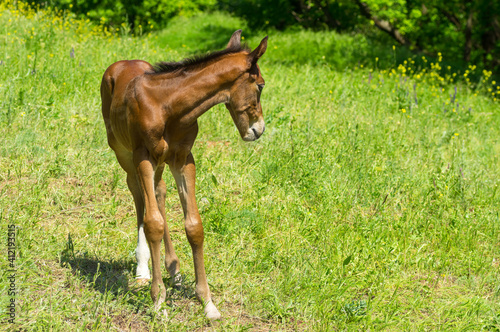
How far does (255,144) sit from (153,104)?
129 inches

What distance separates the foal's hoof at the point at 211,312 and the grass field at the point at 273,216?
0.20 ft

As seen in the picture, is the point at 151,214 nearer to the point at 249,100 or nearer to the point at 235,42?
the point at 249,100

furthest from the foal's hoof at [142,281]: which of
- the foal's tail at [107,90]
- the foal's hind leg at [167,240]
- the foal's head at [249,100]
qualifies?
the foal's head at [249,100]

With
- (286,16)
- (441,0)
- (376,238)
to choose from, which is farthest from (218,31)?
(376,238)

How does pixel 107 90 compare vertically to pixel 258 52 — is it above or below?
below

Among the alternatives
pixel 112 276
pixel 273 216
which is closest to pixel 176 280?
pixel 112 276

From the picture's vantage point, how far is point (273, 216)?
530 cm

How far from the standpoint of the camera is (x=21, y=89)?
6.89 meters

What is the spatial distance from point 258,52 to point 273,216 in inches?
89.4

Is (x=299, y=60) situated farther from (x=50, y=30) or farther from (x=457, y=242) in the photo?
(x=457, y=242)

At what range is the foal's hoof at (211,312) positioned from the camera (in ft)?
12.4

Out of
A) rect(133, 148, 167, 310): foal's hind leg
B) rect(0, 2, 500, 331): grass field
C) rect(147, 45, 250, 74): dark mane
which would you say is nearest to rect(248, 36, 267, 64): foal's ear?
rect(147, 45, 250, 74): dark mane

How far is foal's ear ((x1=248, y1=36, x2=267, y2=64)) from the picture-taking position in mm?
3436

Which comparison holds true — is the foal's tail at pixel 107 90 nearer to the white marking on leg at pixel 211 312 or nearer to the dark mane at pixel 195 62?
the dark mane at pixel 195 62
